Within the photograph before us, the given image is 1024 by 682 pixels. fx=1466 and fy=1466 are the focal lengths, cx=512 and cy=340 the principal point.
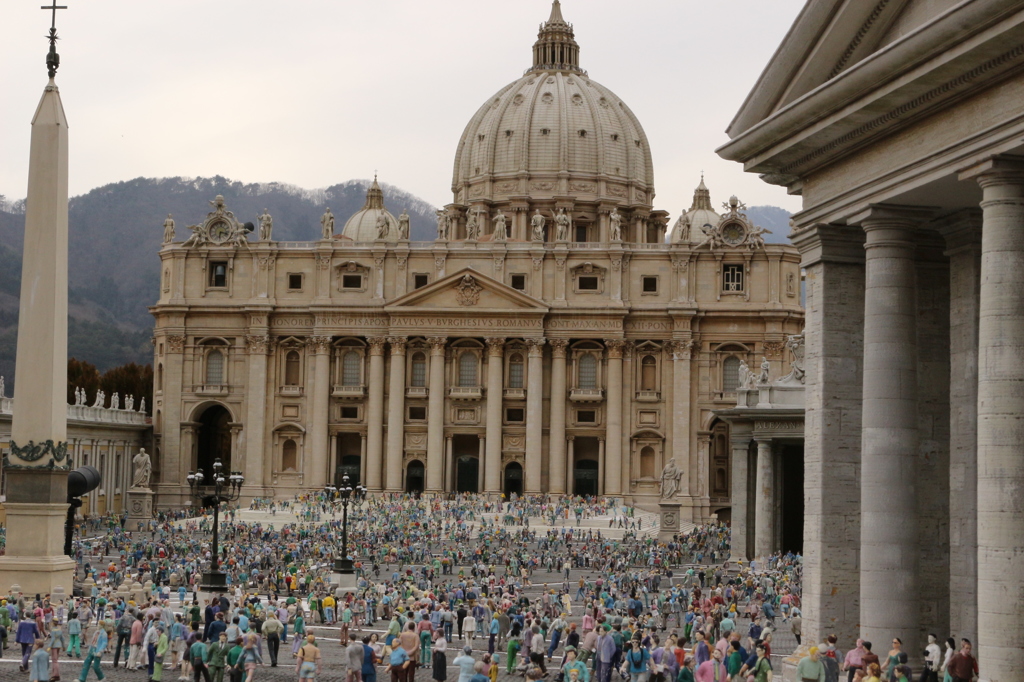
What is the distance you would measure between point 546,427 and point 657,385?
726 cm

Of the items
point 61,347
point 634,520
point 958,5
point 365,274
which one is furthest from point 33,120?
point 365,274

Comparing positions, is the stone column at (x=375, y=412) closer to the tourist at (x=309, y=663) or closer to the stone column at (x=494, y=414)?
the stone column at (x=494, y=414)

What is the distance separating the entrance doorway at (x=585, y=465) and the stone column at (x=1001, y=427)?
244 feet

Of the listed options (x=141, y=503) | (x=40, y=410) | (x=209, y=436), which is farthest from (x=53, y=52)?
(x=209, y=436)

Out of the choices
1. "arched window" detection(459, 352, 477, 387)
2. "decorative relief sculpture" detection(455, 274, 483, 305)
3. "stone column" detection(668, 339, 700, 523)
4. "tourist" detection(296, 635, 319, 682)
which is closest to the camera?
"tourist" detection(296, 635, 319, 682)

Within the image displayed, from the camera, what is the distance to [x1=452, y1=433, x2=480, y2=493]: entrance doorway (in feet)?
297

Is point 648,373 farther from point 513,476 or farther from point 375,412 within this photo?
point 375,412

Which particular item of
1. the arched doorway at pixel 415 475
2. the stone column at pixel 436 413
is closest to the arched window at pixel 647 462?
the stone column at pixel 436 413

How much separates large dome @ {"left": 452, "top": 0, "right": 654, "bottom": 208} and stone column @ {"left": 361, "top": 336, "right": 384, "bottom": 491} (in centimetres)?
2480

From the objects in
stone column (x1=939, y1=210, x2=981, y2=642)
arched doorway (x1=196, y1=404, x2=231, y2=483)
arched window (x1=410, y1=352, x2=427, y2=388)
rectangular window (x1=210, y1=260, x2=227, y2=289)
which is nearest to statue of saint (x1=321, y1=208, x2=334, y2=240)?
rectangular window (x1=210, y1=260, x2=227, y2=289)

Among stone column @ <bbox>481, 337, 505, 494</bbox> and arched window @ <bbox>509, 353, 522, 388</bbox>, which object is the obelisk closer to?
stone column @ <bbox>481, 337, 505, 494</bbox>

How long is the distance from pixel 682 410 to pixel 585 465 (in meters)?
7.23

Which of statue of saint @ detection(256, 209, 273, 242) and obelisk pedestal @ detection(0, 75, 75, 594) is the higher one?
statue of saint @ detection(256, 209, 273, 242)

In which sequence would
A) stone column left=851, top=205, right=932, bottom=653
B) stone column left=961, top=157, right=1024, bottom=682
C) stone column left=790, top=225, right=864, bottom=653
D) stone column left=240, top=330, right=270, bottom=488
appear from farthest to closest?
stone column left=240, top=330, right=270, bottom=488
stone column left=790, top=225, right=864, bottom=653
stone column left=851, top=205, right=932, bottom=653
stone column left=961, top=157, right=1024, bottom=682
